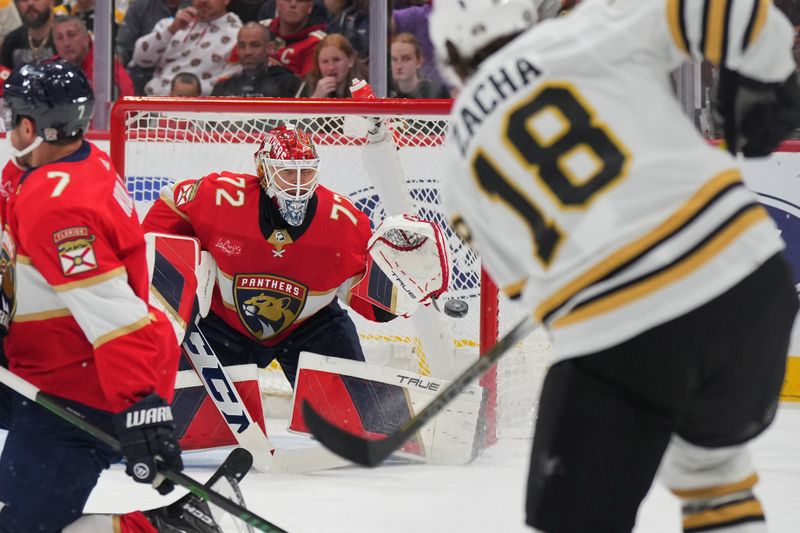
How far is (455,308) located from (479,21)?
93.9 inches

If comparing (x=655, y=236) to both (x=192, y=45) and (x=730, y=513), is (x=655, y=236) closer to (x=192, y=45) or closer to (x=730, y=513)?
(x=730, y=513)

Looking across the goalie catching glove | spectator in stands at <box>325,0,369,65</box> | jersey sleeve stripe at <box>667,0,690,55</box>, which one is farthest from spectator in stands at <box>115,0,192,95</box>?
jersey sleeve stripe at <box>667,0,690,55</box>

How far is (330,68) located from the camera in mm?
4930

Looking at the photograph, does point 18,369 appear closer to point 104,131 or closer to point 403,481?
point 403,481

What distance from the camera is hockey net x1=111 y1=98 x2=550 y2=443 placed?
3.95m

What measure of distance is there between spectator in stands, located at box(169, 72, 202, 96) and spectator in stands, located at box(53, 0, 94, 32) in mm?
472

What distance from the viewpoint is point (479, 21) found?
5.23 feet

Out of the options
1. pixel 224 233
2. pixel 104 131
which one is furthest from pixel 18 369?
pixel 104 131

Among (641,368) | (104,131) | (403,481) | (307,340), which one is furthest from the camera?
(104,131)

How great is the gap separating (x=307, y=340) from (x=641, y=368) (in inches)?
95.1

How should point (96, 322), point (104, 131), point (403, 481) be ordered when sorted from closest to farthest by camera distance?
point (96, 322) < point (403, 481) < point (104, 131)

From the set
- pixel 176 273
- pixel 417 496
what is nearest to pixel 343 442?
pixel 417 496

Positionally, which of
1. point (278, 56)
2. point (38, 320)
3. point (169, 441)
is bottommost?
point (278, 56)

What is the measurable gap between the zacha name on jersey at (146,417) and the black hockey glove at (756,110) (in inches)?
38.9
